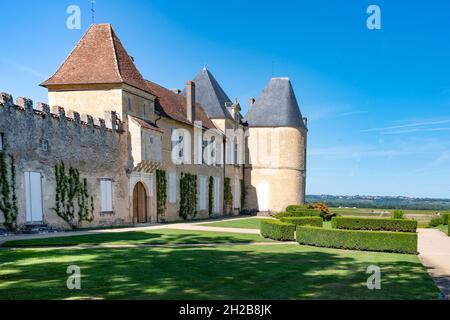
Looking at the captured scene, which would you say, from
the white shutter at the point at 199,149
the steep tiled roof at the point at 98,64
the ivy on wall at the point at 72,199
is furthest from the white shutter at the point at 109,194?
the white shutter at the point at 199,149

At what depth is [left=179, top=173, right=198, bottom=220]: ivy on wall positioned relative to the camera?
29.4 meters

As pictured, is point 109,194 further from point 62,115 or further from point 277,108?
point 277,108

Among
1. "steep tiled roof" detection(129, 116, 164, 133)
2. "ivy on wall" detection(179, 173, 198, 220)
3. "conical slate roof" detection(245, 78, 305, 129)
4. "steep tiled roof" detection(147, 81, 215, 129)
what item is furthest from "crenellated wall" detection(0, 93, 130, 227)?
"conical slate roof" detection(245, 78, 305, 129)

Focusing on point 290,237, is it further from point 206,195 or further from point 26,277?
point 206,195

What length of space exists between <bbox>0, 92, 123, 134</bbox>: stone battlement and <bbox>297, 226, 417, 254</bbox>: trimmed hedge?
13.1 meters

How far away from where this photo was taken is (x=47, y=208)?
1811 cm

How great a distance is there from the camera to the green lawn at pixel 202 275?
22.5 feet

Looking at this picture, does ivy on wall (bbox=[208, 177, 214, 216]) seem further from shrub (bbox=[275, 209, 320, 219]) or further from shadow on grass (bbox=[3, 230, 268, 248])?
shadow on grass (bbox=[3, 230, 268, 248])

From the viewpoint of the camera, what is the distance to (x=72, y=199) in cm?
1945

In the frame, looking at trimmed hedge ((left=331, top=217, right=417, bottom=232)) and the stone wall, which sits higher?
the stone wall

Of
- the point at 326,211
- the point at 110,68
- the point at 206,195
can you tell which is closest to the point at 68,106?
the point at 110,68

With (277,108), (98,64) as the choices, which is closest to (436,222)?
(277,108)

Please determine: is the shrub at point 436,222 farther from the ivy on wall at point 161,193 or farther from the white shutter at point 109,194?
the white shutter at point 109,194

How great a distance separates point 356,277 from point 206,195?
2506cm
